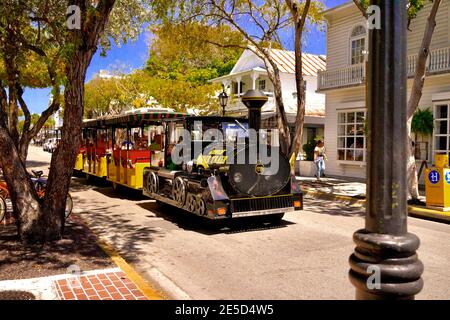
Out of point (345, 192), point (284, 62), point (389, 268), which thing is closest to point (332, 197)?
point (345, 192)

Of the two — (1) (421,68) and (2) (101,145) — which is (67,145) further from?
(2) (101,145)

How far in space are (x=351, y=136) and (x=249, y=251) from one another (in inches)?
502

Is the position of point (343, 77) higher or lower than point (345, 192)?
higher

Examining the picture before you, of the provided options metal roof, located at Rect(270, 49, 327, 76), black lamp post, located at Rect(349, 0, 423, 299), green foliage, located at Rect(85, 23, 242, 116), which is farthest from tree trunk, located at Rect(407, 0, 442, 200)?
metal roof, located at Rect(270, 49, 327, 76)

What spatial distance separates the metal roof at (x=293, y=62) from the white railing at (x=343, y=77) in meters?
8.82

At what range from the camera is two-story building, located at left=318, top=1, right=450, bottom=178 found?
1468 cm

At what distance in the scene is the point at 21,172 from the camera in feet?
21.3

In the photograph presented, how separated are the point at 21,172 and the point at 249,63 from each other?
88.8 feet

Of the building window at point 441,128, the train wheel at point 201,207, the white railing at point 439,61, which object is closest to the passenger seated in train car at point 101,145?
the train wheel at point 201,207

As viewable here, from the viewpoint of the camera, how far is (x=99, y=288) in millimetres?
4754

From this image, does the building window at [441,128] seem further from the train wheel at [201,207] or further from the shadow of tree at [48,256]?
the shadow of tree at [48,256]

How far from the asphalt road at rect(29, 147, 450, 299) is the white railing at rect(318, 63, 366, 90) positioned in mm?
8112

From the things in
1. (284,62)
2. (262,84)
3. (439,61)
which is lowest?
(439,61)

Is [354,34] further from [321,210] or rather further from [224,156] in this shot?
[224,156]
